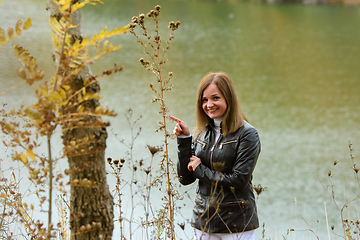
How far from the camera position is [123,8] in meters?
20.6

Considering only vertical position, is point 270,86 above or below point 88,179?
above

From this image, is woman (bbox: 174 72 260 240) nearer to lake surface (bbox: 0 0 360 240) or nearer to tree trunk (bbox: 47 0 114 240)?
lake surface (bbox: 0 0 360 240)

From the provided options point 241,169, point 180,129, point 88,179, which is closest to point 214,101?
point 180,129

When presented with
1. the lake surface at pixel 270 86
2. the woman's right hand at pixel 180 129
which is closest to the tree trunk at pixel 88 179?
the woman's right hand at pixel 180 129

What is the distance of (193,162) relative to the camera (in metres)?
1.57

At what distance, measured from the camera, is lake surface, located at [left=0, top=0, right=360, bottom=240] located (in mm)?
5676

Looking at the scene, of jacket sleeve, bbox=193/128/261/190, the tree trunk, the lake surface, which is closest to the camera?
the tree trunk

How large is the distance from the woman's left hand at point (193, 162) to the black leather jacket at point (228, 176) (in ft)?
0.05

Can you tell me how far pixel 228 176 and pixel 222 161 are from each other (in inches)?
3.5

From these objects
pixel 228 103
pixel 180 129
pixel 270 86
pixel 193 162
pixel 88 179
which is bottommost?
pixel 88 179

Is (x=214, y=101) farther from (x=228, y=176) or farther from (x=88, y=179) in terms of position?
(x=88, y=179)

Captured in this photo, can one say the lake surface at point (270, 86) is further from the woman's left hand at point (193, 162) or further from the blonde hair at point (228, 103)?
the blonde hair at point (228, 103)

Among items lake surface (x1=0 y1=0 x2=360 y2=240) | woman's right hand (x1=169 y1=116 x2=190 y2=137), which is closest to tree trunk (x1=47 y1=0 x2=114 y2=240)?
woman's right hand (x1=169 y1=116 x2=190 y2=137)

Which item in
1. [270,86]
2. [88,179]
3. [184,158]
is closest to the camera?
[88,179]
